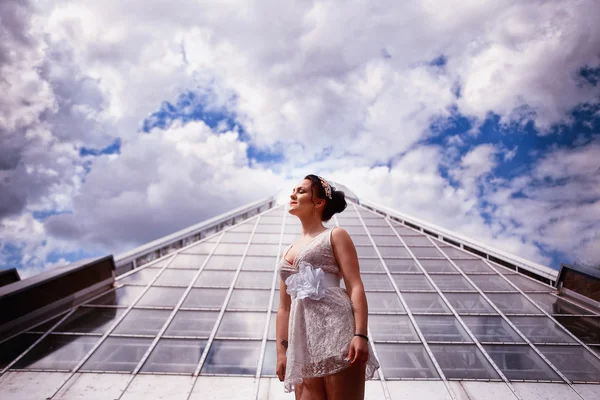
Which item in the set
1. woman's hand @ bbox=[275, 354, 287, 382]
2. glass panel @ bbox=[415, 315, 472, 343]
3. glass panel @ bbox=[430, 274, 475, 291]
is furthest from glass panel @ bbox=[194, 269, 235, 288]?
woman's hand @ bbox=[275, 354, 287, 382]

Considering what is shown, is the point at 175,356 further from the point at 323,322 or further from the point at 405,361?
the point at 323,322

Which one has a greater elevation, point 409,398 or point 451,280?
point 451,280

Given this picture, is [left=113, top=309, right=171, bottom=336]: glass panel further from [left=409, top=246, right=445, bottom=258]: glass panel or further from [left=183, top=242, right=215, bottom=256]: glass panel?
[left=409, top=246, right=445, bottom=258]: glass panel

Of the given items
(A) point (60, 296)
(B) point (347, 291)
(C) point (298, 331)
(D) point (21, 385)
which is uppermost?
(B) point (347, 291)

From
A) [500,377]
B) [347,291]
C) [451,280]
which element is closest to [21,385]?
[347,291]

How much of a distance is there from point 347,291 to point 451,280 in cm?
725

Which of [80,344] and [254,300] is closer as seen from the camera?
[80,344]

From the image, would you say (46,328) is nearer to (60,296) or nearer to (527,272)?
(60,296)

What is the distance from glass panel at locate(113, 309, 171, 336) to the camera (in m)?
6.33

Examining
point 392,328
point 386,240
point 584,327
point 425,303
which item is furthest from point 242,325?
point 386,240

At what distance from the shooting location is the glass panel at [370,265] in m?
9.37

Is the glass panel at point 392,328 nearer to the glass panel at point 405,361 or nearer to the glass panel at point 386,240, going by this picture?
the glass panel at point 405,361

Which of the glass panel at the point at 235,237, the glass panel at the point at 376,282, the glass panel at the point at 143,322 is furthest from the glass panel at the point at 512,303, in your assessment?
the glass panel at the point at 235,237

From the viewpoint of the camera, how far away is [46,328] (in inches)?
251
